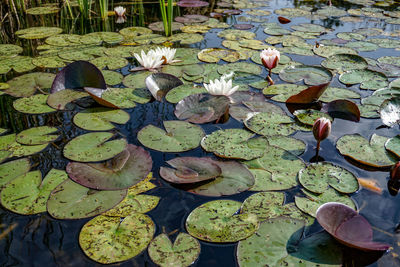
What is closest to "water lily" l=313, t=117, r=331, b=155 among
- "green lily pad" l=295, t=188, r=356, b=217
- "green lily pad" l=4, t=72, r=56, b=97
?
"green lily pad" l=295, t=188, r=356, b=217

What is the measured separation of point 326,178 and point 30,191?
1.80 meters

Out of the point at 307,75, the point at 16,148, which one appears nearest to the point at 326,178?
the point at 307,75

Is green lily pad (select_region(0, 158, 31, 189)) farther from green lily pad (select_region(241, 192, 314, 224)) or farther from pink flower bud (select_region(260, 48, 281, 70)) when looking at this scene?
pink flower bud (select_region(260, 48, 281, 70))

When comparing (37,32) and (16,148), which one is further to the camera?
(37,32)

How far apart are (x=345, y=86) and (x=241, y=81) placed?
3.42ft

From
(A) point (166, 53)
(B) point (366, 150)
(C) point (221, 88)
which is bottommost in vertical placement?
(B) point (366, 150)

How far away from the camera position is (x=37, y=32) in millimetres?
4574

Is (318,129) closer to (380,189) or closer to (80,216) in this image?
(380,189)

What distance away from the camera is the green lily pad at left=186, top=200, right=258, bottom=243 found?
1.67 meters

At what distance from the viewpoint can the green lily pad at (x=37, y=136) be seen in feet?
7.70

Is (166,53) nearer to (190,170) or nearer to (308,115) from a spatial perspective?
(308,115)

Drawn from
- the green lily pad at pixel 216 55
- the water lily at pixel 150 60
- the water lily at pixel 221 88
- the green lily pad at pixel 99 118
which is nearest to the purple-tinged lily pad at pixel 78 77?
the green lily pad at pixel 99 118

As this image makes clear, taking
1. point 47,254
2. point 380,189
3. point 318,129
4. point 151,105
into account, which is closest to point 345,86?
point 318,129

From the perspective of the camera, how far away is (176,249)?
63.0 inches
